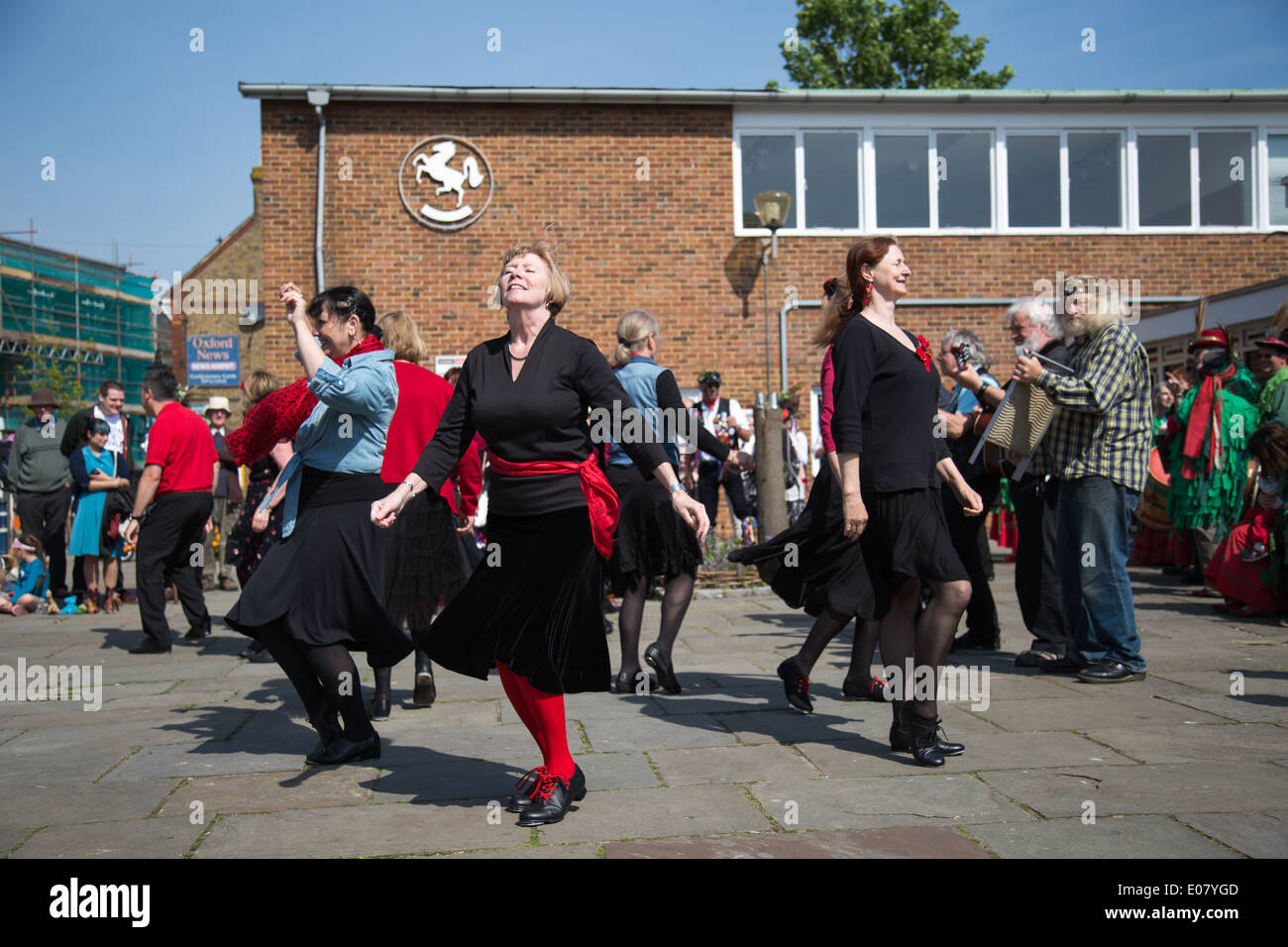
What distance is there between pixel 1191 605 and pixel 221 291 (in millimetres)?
23526

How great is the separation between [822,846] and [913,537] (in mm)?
1371

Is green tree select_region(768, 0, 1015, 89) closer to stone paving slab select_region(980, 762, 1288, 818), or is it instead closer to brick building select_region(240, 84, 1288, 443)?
brick building select_region(240, 84, 1288, 443)

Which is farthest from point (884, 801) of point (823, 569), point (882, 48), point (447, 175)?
point (882, 48)

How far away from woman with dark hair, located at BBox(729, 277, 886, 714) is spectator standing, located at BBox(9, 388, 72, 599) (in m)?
8.01

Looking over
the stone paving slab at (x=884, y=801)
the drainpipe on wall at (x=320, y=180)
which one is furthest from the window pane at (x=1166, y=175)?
the stone paving slab at (x=884, y=801)

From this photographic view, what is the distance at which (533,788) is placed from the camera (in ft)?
12.3

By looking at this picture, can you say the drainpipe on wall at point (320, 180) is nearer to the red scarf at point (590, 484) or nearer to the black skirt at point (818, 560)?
the black skirt at point (818, 560)

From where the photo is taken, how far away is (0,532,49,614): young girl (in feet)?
33.9

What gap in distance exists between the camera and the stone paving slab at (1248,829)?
10.4 feet

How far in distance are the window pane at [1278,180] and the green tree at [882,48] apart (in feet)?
53.5

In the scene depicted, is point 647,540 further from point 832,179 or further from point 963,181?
point 963,181

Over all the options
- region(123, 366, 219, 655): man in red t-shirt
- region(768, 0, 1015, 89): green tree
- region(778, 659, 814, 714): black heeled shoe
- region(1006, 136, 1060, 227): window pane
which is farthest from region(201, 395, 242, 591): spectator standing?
region(768, 0, 1015, 89): green tree

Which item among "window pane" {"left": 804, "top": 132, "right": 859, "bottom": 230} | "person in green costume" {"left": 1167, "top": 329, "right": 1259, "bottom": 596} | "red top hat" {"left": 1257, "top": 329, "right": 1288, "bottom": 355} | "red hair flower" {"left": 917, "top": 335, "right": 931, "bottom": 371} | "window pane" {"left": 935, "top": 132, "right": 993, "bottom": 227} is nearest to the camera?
"red hair flower" {"left": 917, "top": 335, "right": 931, "bottom": 371}

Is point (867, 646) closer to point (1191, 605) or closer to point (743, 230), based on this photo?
point (1191, 605)
